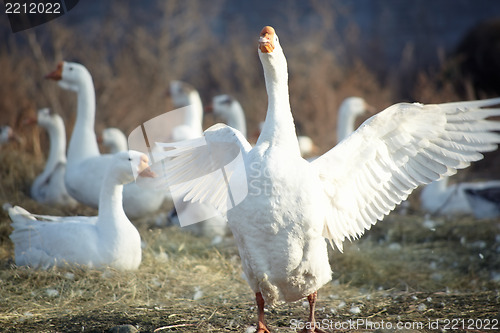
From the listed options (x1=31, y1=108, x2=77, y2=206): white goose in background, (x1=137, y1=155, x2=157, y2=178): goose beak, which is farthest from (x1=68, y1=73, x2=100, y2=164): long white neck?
(x1=137, y1=155, x2=157, y2=178): goose beak

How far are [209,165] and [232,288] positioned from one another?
4.22ft

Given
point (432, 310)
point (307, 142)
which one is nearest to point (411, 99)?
point (307, 142)

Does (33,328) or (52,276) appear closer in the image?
(33,328)

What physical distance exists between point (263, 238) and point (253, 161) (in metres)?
0.44

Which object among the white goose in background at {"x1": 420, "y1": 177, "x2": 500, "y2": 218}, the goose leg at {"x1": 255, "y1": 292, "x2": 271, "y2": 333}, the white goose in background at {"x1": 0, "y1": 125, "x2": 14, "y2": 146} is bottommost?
the white goose in background at {"x1": 420, "y1": 177, "x2": 500, "y2": 218}

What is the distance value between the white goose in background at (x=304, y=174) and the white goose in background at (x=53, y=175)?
339 cm

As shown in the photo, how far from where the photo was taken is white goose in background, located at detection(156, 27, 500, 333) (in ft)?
10.8

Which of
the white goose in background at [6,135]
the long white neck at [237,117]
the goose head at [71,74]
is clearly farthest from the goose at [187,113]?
the white goose in background at [6,135]

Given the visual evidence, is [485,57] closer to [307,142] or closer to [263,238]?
[307,142]

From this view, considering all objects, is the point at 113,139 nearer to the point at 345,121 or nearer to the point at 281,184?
the point at 345,121

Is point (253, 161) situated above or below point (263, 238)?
above

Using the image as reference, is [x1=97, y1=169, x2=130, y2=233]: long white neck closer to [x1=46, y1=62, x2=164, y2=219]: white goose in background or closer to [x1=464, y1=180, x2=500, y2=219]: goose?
[x1=46, y1=62, x2=164, y2=219]: white goose in background

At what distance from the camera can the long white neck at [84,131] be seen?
659cm

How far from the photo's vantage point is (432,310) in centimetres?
415
